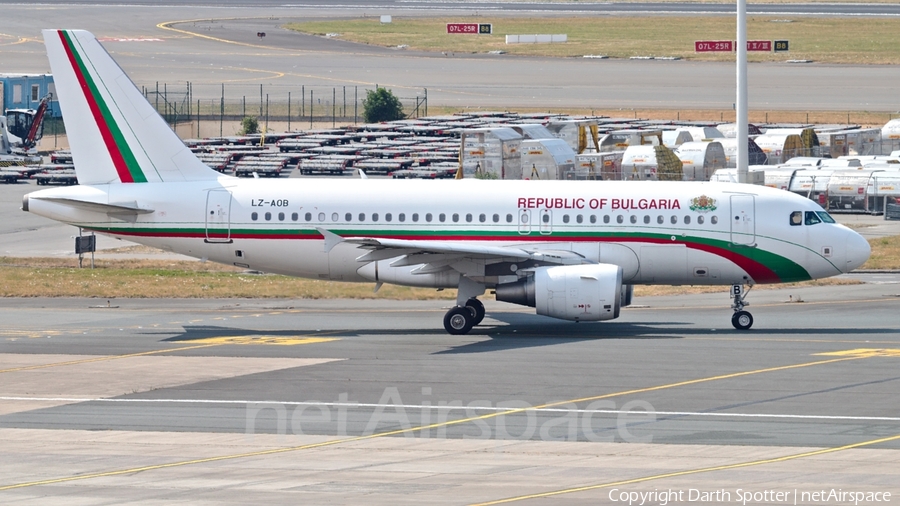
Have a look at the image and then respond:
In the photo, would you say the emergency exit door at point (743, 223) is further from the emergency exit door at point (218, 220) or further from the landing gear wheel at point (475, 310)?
the emergency exit door at point (218, 220)

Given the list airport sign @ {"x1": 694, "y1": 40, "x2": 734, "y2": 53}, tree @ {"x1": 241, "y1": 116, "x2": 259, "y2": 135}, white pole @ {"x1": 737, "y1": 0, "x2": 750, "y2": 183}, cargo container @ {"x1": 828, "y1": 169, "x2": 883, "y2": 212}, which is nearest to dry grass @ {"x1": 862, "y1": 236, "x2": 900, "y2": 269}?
white pole @ {"x1": 737, "y1": 0, "x2": 750, "y2": 183}

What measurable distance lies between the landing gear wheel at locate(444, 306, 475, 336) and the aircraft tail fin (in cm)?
927

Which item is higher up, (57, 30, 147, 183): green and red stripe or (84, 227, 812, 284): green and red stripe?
(57, 30, 147, 183): green and red stripe

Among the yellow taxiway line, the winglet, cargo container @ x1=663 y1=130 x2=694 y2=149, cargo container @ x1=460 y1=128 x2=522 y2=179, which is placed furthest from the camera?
cargo container @ x1=663 y1=130 x2=694 y2=149

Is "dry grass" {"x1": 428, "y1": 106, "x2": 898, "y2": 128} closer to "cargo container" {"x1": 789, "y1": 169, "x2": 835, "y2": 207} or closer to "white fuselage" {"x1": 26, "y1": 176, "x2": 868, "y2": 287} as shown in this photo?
"cargo container" {"x1": 789, "y1": 169, "x2": 835, "y2": 207}

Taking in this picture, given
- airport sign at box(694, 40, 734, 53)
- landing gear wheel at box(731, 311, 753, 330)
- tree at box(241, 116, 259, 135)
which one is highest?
airport sign at box(694, 40, 734, 53)

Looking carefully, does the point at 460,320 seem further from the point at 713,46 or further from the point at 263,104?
Answer: the point at 713,46

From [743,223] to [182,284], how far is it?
22419mm

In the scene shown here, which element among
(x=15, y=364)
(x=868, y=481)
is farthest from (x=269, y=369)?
(x=868, y=481)

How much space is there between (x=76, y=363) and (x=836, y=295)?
88.7 feet

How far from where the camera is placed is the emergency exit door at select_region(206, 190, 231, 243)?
38.8m

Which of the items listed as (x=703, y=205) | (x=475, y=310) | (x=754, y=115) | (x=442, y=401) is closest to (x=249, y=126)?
(x=754, y=115)

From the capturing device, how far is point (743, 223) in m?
37.8

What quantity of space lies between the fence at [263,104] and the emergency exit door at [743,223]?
2786 inches
